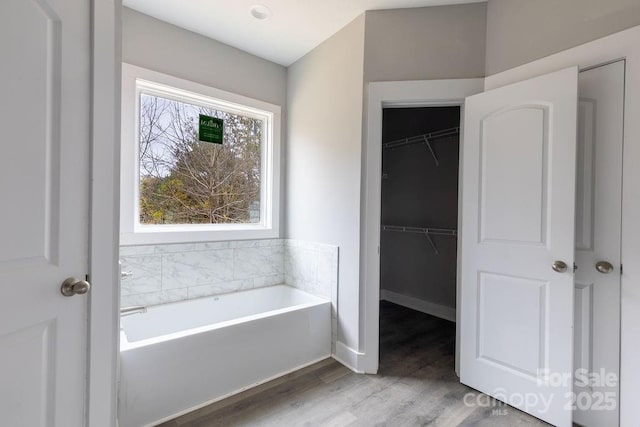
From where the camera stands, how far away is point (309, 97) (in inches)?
109

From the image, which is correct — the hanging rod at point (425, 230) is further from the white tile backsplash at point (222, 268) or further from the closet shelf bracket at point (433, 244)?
the white tile backsplash at point (222, 268)

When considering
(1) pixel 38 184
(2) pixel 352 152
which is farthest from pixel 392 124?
(1) pixel 38 184

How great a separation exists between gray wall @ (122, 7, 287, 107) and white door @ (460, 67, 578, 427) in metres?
1.89

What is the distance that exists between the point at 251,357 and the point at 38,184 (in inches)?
61.7

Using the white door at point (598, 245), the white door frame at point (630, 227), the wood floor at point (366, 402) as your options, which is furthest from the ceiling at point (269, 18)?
the wood floor at point (366, 402)

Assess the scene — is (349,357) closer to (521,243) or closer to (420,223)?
(521,243)

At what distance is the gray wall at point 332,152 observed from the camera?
7.47 feet

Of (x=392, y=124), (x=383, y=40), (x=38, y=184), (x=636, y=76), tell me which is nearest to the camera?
(x=38, y=184)

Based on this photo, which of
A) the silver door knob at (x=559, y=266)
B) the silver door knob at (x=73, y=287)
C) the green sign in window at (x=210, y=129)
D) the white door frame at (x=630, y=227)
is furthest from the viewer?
the green sign in window at (x=210, y=129)

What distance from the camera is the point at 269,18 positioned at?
2.29m

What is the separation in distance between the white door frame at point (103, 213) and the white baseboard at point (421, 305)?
314 cm

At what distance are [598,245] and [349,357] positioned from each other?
1.75m

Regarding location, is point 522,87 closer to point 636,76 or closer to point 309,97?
point 636,76

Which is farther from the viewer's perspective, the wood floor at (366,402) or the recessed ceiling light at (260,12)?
the recessed ceiling light at (260,12)
